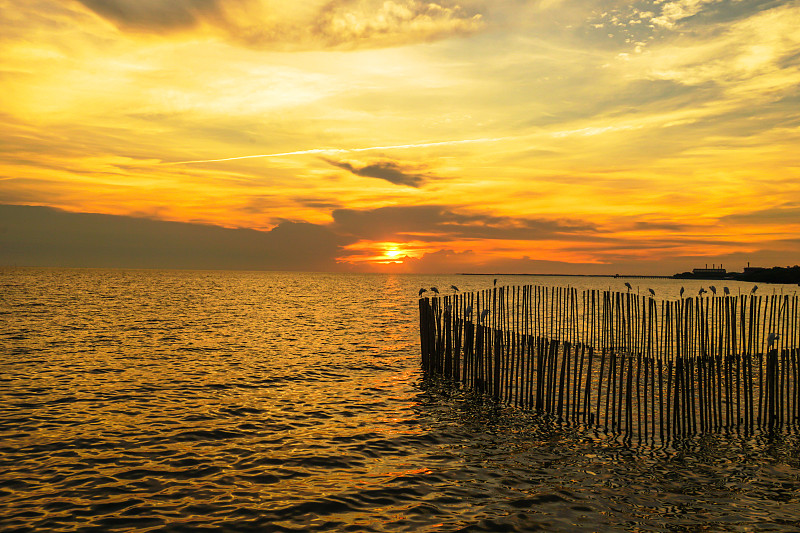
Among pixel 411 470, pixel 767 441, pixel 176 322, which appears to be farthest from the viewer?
pixel 176 322

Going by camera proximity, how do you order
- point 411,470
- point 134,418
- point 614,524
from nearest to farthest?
1. point 614,524
2. point 411,470
3. point 134,418

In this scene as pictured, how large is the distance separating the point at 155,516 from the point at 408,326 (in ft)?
104

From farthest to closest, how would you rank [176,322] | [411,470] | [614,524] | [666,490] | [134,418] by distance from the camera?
[176,322], [134,418], [411,470], [666,490], [614,524]

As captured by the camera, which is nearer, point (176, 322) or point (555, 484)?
point (555, 484)

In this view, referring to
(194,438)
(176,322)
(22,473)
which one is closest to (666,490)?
(194,438)

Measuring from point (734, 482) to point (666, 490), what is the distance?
60.0 inches

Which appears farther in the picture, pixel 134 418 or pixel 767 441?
pixel 134 418

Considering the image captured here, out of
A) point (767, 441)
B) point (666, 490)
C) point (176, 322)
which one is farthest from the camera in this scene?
point (176, 322)

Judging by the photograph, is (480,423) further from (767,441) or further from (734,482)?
(767,441)

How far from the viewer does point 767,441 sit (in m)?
12.2

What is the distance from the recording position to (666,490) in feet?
31.5

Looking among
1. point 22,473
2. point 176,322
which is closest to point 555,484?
point 22,473

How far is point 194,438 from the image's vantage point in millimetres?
12258

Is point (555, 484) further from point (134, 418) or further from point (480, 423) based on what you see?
point (134, 418)
